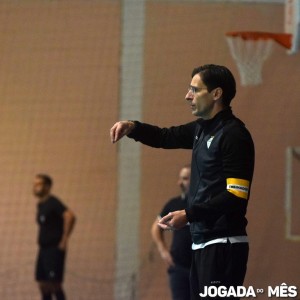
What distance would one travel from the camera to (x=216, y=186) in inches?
126

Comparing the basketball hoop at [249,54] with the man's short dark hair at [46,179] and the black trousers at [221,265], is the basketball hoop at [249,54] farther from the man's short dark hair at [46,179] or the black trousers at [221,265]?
the black trousers at [221,265]

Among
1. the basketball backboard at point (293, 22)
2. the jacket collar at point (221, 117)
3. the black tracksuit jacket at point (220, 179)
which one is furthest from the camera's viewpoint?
the basketball backboard at point (293, 22)

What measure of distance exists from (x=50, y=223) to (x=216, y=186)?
4484 mm

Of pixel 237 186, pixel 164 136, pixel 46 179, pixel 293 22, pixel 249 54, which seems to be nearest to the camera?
pixel 237 186

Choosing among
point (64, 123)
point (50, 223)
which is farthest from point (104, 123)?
point (50, 223)

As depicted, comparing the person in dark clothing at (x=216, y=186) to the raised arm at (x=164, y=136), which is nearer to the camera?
the person in dark clothing at (x=216, y=186)

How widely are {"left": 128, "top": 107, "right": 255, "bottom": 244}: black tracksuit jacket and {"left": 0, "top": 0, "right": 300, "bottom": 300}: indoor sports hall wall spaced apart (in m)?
4.50

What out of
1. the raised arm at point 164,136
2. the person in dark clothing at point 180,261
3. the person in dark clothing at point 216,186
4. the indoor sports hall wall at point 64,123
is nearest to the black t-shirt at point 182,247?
the person in dark clothing at point 180,261

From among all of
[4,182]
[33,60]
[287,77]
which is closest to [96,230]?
[4,182]

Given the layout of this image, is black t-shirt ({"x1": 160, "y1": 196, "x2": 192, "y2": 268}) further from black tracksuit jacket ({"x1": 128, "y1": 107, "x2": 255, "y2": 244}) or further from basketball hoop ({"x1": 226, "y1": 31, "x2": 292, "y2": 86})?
black tracksuit jacket ({"x1": 128, "y1": 107, "x2": 255, "y2": 244})

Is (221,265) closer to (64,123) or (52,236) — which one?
(52,236)

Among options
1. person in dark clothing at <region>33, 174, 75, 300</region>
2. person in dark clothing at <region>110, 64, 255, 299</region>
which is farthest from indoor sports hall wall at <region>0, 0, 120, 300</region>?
person in dark clothing at <region>110, 64, 255, 299</region>

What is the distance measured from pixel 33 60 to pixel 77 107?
2.08 ft

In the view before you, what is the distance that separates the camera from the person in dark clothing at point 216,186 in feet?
10.2
